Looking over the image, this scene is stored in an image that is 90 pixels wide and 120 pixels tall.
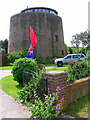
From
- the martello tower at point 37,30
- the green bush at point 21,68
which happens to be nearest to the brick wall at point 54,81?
the green bush at point 21,68

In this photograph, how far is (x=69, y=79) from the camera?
5027 millimetres

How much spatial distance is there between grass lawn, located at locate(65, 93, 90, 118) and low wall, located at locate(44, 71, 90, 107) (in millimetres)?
177

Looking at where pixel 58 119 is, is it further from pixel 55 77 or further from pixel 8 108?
pixel 8 108

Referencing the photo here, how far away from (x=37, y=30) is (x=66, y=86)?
849 inches

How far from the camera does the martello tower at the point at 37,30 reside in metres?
24.5

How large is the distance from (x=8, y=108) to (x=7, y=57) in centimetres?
2100

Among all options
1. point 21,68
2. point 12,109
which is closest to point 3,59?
point 21,68

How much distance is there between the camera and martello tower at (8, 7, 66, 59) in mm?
24516

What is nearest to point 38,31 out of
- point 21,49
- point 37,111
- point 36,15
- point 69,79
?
point 36,15

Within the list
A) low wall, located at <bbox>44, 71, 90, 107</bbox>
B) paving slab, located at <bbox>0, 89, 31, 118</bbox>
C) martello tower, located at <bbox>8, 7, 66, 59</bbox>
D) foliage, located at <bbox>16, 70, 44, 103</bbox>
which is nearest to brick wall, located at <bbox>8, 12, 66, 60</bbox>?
martello tower, located at <bbox>8, 7, 66, 59</bbox>

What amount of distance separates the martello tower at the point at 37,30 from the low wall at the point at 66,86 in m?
19.6

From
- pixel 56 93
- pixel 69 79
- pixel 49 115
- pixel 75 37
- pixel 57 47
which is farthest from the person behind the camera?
pixel 57 47

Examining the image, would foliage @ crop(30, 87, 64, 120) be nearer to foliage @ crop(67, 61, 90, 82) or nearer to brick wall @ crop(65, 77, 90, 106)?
brick wall @ crop(65, 77, 90, 106)

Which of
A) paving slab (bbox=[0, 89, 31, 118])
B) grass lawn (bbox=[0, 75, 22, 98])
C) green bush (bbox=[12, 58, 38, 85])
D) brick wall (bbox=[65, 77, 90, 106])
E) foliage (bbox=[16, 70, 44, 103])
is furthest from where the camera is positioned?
green bush (bbox=[12, 58, 38, 85])
